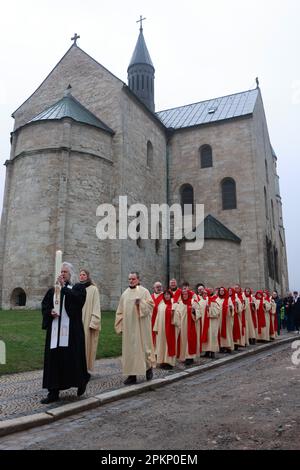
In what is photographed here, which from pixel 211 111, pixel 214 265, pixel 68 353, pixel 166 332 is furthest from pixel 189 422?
pixel 211 111

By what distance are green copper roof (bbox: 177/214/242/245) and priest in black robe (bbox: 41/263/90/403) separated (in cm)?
2091

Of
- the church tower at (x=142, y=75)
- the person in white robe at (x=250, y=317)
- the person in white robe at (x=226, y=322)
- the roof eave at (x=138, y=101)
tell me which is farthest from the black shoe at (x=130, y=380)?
the church tower at (x=142, y=75)

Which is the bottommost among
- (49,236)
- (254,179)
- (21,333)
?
(21,333)

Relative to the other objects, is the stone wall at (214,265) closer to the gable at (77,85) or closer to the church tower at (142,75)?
the gable at (77,85)

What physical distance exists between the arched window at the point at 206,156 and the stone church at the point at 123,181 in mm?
94

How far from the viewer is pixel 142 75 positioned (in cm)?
3881

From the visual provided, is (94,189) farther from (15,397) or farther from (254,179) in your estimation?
(15,397)

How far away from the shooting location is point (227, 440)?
4418mm

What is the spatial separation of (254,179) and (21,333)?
21.8 meters

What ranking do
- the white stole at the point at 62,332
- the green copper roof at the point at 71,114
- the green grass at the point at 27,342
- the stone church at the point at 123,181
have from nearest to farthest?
1. the white stole at the point at 62,332
2. the green grass at the point at 27,342
3. the stone church at the point at 123,181
4. the green copper roof at the point at 71,114

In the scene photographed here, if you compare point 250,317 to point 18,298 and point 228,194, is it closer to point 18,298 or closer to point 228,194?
point 18,298

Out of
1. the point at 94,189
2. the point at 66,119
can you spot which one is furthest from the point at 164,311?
the point at 66,119

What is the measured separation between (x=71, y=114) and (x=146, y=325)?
17.7 metres

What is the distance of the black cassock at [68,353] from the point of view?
6.15 metres
